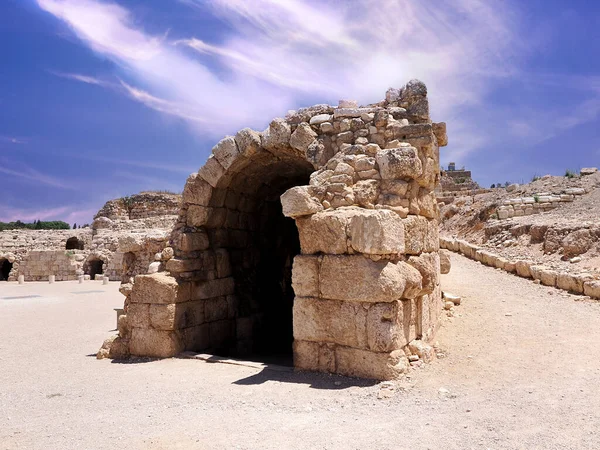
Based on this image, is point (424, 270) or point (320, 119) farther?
point (320, 119)

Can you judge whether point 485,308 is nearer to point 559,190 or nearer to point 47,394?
point 47,394

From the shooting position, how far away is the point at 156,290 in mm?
6500

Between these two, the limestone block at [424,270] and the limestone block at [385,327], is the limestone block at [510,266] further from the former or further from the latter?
the limestone block at [385,327]

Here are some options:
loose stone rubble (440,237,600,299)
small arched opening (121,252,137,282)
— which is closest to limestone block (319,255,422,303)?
loose stone rubble (440,237,600,299)

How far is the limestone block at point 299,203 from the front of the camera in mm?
5164

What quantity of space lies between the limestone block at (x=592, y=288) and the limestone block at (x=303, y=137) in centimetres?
586

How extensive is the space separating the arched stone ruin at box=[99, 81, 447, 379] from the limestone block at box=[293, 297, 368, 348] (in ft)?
0.04

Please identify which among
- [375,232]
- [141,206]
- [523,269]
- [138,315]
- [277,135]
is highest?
[141,206]

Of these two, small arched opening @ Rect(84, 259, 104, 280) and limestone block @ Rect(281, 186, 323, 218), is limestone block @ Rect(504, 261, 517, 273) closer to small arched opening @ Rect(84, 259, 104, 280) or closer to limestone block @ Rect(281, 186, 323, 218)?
limestone block @ Rect(281, 186, 323, 218)

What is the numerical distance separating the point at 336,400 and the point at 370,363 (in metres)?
0.65

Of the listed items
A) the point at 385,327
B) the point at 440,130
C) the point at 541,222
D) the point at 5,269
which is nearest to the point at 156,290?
the point at 385,327

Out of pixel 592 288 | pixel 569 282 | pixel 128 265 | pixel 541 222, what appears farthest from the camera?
pixel 541 222

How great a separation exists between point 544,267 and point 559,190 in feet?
32.4

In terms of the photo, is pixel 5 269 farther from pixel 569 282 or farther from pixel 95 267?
pixel 569 282
